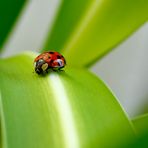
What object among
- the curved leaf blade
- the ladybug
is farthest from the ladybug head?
the curved leaf blade

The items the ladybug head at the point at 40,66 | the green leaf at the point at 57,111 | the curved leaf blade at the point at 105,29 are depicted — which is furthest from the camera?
the curved leaf blade at the point at 105,29

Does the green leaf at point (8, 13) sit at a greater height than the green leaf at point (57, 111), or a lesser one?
greater

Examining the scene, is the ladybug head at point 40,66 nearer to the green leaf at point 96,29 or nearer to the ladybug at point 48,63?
the ladybug at point 48,63

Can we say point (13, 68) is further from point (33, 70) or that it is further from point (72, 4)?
point (72, 4)

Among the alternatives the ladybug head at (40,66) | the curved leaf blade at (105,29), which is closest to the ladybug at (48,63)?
the ladybug head at (40,66)

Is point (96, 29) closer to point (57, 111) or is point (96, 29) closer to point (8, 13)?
point (8, 13)

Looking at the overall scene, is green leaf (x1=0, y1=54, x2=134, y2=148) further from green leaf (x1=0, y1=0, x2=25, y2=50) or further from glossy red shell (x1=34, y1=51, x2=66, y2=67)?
green leaf (x1=0, y1=0, x2=25, y2=50)

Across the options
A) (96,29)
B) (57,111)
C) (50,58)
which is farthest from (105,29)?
(57,111)
